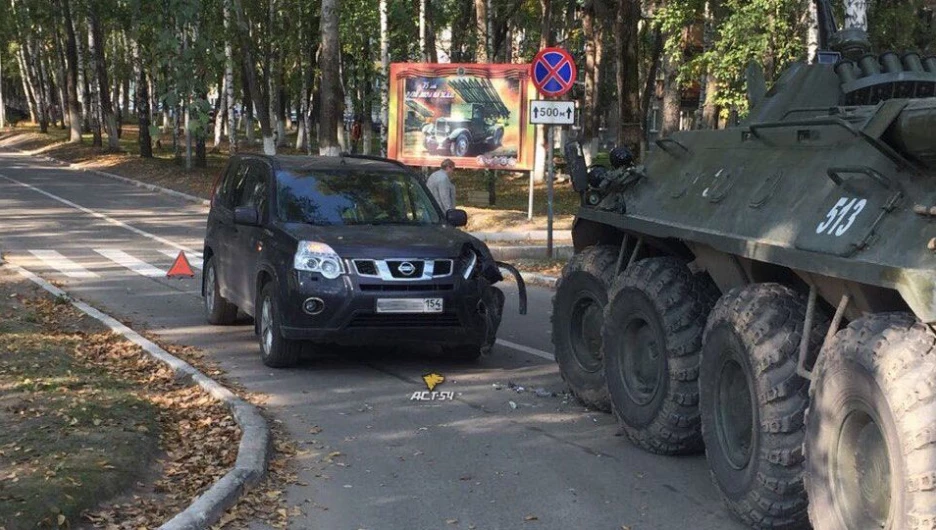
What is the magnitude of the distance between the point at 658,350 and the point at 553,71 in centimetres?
1183

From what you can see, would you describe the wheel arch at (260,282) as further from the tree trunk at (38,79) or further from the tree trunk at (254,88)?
the tree trunk at (38,79)

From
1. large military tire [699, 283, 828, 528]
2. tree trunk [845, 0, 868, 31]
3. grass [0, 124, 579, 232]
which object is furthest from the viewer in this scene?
grass [0, 124, 579, 232]

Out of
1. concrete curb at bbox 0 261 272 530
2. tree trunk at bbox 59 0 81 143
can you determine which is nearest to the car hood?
concrete curb at bbox 0 261 272 530

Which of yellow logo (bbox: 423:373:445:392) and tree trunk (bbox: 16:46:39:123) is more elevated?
tree trunk (bbox: 16:46:39:123)

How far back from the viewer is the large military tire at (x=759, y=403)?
583cm

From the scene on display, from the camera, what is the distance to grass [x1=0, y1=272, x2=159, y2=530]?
5.95 meters

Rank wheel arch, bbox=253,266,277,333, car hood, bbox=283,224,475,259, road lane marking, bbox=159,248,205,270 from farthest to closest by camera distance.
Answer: road lane marking, bbox=159,248,205,270
wheel arch, bbox=253,266,277,333
car hood, bbox=283,224,475,259

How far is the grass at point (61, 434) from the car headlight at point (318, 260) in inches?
66.5

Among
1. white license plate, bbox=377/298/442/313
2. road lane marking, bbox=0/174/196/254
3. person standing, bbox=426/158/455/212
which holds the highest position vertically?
person standing, bbox=426/158/455/212

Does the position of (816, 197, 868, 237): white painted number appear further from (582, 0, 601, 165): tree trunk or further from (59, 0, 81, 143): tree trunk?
(59, 0, 81, 143): tree trunk

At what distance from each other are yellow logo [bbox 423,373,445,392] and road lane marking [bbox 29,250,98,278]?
8.37m

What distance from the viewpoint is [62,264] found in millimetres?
18375

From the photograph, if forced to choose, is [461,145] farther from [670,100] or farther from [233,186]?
[233,186]

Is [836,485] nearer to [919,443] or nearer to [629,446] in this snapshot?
[919,443]
